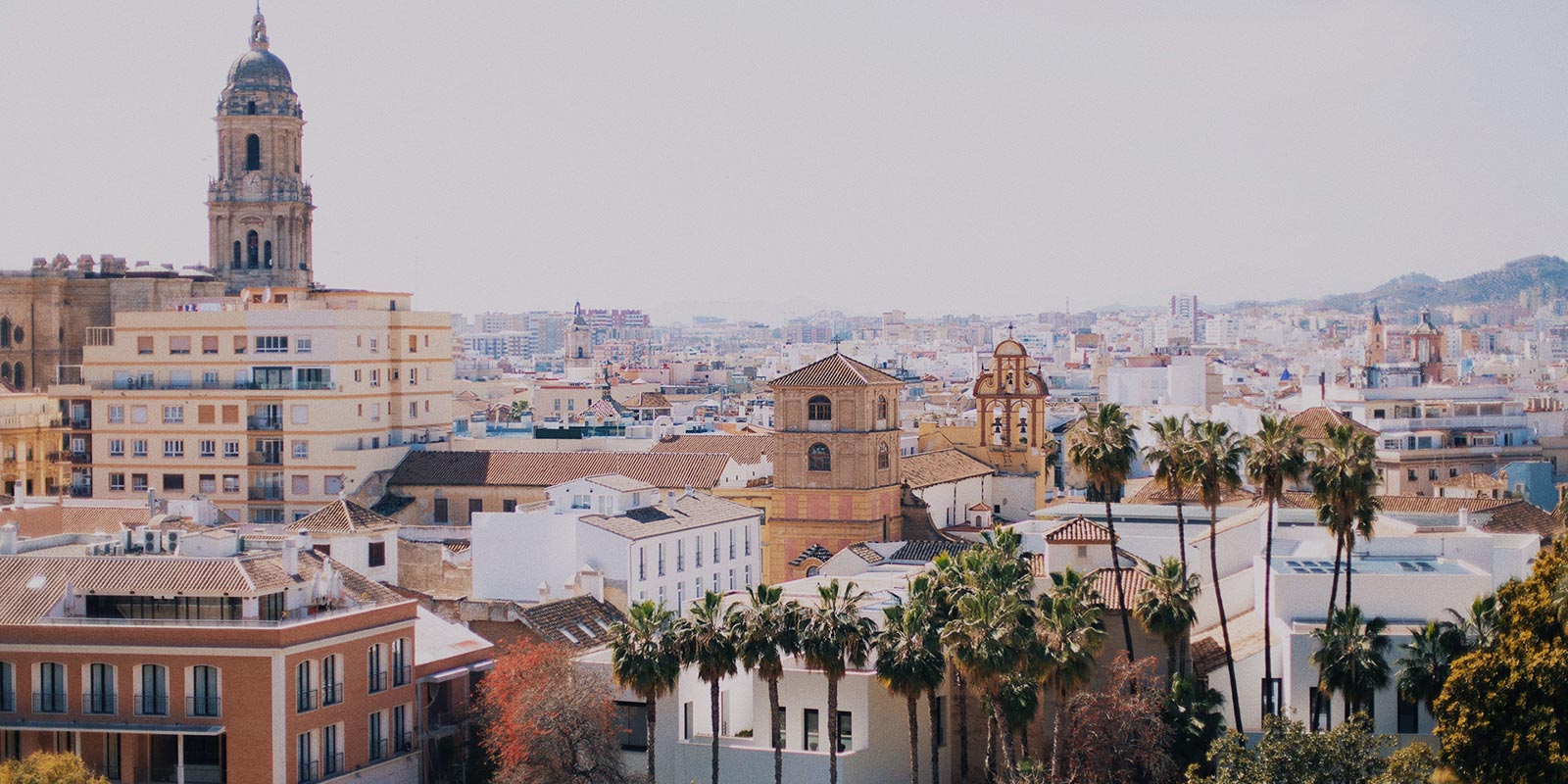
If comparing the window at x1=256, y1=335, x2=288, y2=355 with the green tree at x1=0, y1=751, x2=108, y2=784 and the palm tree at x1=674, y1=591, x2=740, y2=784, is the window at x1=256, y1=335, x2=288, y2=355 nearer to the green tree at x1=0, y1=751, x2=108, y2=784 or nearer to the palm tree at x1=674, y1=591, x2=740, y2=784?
the green tree at x1=0, y1=751, x2=108, y2=784

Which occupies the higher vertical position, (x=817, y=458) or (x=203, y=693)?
(x=817, y=458)

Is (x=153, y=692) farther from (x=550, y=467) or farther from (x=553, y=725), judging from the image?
(x=550, y=467)

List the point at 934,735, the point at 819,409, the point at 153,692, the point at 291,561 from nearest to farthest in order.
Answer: the point at 934,735
the point at 153,692
the point at 291,561
the point at 819,409

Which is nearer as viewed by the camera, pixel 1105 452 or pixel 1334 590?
pixel 1334 590

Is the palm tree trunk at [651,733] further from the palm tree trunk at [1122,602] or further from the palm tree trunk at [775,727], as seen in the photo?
the palm tree trunk at [1122,602]

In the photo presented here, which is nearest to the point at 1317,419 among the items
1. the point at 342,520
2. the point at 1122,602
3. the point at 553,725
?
the point at 342,520

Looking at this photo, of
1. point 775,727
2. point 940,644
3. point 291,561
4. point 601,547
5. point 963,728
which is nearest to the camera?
point 940,644

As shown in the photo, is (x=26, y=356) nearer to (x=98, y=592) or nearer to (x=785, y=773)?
(x=98, y=592)

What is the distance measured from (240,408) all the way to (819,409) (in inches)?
873

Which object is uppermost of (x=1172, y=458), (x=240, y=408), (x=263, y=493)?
(x=240, y=408)

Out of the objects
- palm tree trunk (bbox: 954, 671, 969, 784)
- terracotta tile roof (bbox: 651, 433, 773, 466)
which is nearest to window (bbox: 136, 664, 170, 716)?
palm tree trunk (bbox: 954, 671, 969, 784)

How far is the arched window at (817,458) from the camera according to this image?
7756cm

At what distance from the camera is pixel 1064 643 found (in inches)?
1625

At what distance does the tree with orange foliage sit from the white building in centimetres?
1148
